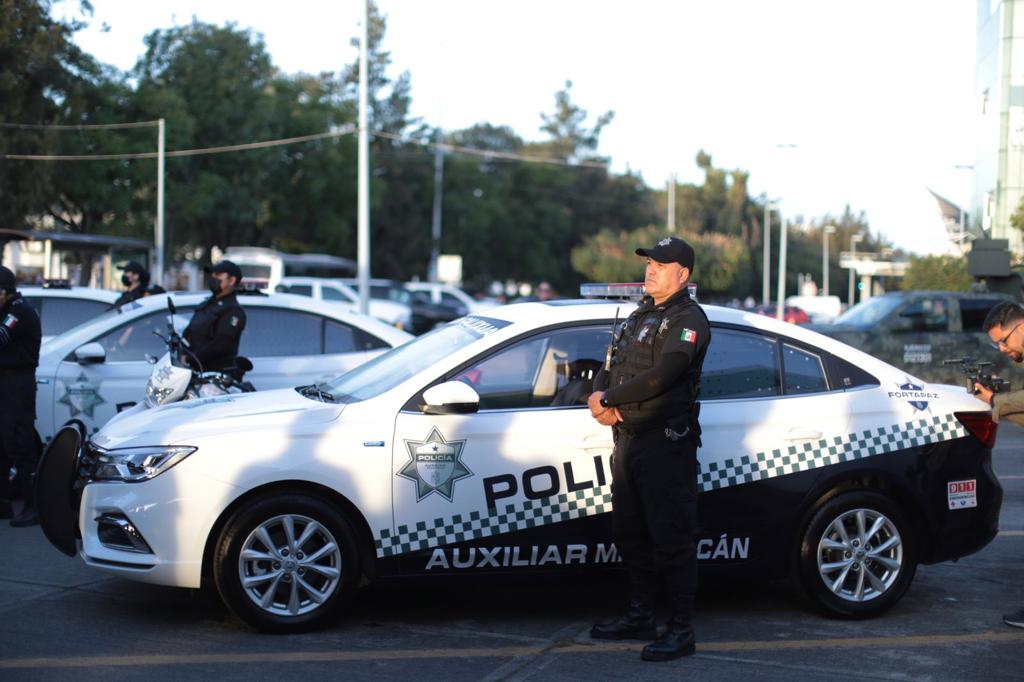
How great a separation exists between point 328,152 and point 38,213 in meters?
14.0

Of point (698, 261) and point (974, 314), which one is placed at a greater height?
point (698, 261)

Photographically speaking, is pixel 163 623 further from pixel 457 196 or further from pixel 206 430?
pixel 457 196

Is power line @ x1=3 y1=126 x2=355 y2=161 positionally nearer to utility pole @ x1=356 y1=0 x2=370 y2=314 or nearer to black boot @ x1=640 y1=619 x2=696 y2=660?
utility pole @ x1=356 y1=0 x2=370 y2=314

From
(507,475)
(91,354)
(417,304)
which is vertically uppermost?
(417,304)

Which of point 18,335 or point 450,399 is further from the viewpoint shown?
point 18,335

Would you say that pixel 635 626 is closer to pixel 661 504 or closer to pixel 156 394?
pixel 661 504

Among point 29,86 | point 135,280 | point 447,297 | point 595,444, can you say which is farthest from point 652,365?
point 447,297

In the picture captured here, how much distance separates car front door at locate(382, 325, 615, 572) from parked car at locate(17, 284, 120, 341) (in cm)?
644

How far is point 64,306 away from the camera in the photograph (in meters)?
11.0

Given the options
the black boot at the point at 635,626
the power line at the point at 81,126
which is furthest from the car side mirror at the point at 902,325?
the power line at the point at 81,126

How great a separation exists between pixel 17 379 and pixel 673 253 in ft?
15.6

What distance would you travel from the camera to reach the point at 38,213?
117 feet

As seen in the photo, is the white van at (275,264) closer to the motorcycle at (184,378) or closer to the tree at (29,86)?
the tree at (29,86)

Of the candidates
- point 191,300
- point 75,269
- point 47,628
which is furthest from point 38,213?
point 47,628
